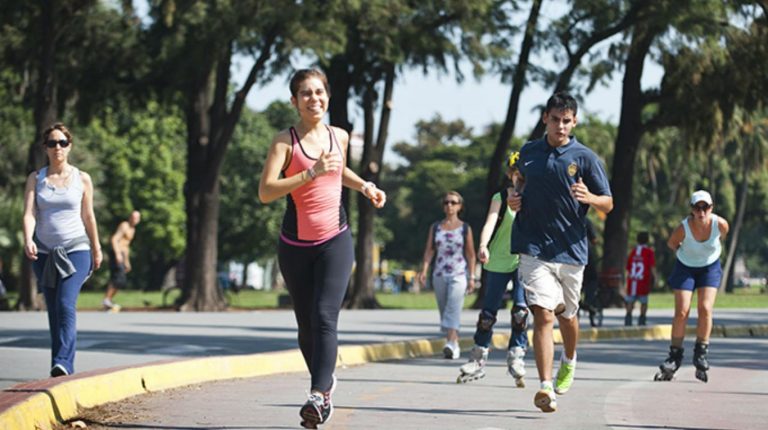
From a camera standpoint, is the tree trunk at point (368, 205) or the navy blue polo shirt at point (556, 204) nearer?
the navy blue polo shirt at point (556, 204)

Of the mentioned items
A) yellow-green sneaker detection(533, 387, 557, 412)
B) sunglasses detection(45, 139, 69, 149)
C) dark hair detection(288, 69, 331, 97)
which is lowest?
yellow-green sneaker detection(533, 387, 557, 412)

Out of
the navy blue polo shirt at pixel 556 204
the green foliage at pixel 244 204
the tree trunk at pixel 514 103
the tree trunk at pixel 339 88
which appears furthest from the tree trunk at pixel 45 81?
the green foliage at pixel 244 204

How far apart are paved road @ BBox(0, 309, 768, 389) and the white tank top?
463 cm

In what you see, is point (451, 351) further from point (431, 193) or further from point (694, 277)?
point (431, 193)

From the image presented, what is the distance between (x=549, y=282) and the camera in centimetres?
921

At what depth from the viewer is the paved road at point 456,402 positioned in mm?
8906

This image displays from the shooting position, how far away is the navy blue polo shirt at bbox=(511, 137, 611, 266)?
30.2 ft

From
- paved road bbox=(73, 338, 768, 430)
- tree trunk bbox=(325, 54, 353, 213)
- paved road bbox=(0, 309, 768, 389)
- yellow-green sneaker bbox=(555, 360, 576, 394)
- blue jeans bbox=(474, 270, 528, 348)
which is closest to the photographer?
paved road bbox=(73, 338, 768, 430)

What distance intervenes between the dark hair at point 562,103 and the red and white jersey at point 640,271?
1375cm

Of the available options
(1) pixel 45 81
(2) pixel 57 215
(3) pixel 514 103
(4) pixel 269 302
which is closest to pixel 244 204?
(4) pixel 269 302

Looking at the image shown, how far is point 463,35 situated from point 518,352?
22099mm

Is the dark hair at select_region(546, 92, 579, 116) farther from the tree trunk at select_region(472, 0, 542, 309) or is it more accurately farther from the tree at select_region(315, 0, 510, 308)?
the tree trunk at select_region(472, 0, 542, 309)

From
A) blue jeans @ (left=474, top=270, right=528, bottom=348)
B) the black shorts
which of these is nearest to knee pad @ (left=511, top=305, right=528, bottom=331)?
blue jeans @ (left=474, top=270, right=528, bottom=348)

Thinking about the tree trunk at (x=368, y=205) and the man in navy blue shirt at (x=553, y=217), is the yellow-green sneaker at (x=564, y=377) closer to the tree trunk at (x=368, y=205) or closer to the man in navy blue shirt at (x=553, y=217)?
the man in navy blue shirt at (x=553, y=217)
